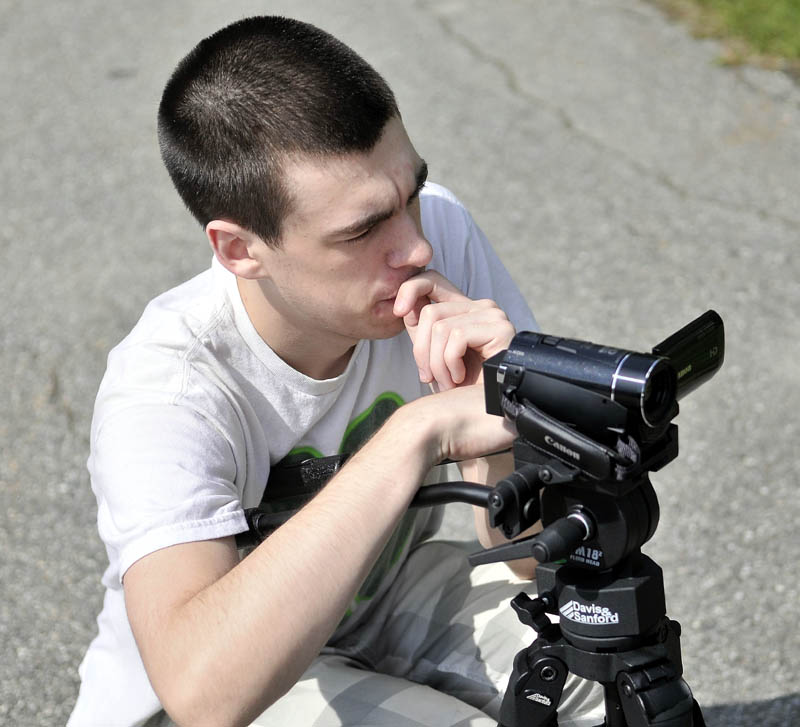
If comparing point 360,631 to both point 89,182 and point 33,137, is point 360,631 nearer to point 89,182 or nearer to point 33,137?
point 89,182

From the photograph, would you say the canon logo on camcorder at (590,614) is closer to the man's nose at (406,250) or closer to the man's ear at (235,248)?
the man's nose at (406,250)

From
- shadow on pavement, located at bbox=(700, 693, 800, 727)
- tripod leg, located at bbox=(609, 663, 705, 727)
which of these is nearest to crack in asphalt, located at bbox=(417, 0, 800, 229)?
shadow on pavement, located at bbox=(700, 693, 800, 727)

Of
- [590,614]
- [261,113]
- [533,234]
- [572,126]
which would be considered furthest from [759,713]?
[572,126]

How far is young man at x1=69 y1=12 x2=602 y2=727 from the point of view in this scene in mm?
1748

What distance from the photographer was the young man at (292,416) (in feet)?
5.74

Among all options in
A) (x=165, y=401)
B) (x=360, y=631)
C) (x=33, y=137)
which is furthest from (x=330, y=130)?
(x=33, y=137)

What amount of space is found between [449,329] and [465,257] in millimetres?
552

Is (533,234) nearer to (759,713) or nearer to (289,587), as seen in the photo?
(759,713)

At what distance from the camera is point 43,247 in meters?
5.25

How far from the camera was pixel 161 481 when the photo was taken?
1903 millimetres

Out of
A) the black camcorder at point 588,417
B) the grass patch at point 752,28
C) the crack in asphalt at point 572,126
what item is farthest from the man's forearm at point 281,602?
the grass patch at point 752,28

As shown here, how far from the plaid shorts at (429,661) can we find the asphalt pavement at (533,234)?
2.86ft

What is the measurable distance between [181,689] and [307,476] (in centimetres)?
46

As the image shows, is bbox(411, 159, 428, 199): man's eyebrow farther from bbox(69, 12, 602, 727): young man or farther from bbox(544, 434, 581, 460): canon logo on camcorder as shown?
bbox(544, 434, 581, 460): canon logo on camcorder
